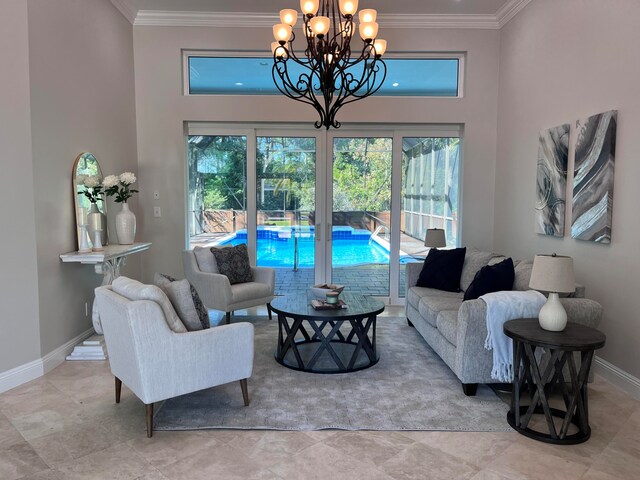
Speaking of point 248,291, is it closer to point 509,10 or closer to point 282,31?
point 282,31

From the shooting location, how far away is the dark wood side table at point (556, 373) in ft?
8.34

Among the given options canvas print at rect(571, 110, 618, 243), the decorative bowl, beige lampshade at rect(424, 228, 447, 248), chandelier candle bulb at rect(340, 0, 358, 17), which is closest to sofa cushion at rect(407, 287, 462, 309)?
beige lampshade at rect(424, 228, 447, 248)

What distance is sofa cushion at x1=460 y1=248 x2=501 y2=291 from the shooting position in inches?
176

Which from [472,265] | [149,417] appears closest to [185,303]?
[149,417]

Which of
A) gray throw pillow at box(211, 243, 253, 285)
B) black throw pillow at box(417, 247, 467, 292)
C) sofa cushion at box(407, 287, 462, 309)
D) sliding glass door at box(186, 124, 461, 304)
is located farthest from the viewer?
sliding glass door at box(186, 124, 461, 304)

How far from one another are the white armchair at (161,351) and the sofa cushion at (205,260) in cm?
204

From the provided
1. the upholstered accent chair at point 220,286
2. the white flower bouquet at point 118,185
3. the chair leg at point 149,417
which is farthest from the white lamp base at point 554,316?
the white flower bouquet at point 118,185

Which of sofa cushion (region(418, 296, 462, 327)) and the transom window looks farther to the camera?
the transom window

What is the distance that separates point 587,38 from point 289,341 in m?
3.47

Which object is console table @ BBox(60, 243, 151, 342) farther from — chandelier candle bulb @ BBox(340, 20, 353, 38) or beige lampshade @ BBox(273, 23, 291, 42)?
chandelier candle bulb @ BBox(340, 20, 353, 38)

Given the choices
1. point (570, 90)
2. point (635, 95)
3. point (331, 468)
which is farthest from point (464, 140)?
point (331, 468)

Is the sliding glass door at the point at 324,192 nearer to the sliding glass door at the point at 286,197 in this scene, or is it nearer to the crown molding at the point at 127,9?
the sliding glass door at the point at 286,197

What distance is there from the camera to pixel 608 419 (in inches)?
112

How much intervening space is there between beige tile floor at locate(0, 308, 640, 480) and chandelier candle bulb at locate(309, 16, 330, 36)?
2.73m
